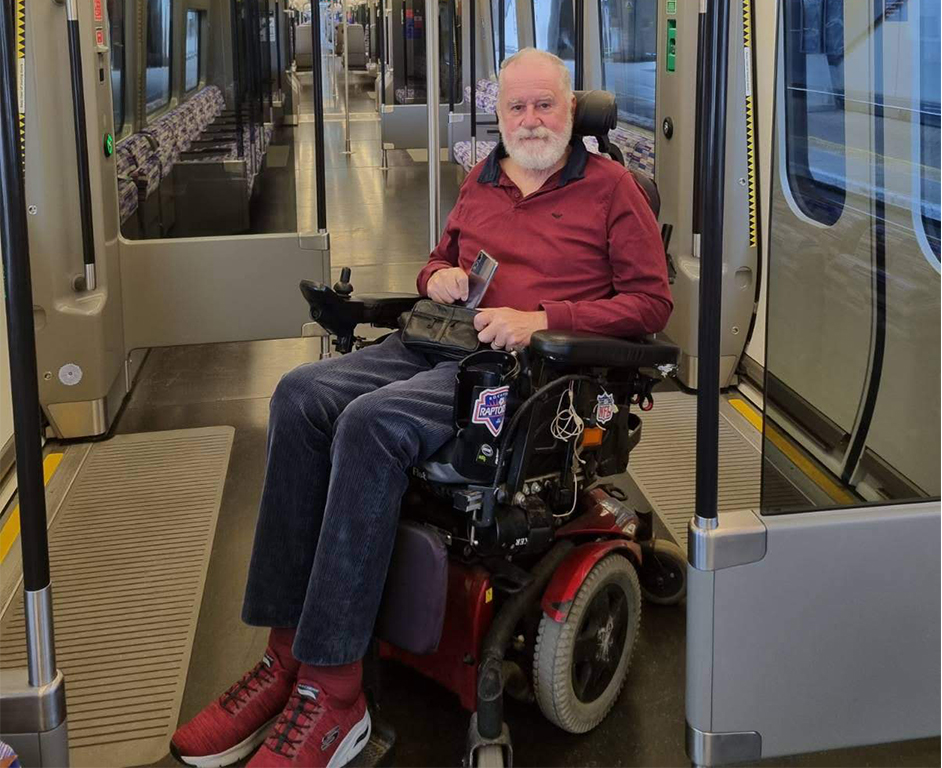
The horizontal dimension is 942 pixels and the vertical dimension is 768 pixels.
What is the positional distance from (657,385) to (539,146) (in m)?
1.83

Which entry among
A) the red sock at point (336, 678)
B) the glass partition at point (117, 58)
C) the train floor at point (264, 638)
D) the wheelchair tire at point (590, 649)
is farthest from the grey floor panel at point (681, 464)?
the glass partition at point (117, 58)

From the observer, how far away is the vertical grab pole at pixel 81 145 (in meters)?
3.73

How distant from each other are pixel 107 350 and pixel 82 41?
42.2 inches

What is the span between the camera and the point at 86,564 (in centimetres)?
308

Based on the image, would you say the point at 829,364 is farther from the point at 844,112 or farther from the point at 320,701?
the point at 320,701

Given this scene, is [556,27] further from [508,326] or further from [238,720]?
[238,720]

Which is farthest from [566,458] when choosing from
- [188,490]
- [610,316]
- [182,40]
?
[182,40]

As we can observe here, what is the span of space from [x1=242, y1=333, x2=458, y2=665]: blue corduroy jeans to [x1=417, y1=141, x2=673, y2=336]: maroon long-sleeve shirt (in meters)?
0.26

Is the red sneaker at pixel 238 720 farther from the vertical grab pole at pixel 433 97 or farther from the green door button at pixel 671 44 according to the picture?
the green door button at pixel 671 44

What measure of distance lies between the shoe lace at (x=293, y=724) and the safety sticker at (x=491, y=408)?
1.93 ft

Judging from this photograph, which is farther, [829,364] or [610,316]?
[610,316]

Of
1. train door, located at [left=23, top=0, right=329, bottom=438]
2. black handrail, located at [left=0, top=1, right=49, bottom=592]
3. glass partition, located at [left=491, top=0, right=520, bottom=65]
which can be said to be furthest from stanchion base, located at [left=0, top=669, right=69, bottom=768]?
glass partition, located at [left=491, top=0, right=520, bottom=65]

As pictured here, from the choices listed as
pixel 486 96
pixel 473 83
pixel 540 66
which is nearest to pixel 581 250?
pixel 540 66

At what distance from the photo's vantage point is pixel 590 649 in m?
2.24
